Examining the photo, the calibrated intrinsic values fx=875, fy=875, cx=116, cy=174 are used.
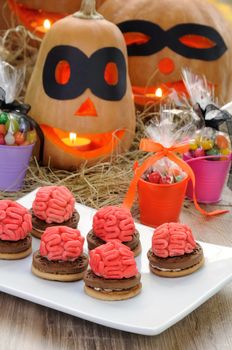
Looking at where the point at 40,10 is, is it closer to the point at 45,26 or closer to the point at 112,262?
the point at 45,26

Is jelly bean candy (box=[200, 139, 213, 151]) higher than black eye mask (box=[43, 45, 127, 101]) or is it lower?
lower

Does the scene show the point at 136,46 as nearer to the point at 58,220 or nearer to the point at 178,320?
the point at 58,220

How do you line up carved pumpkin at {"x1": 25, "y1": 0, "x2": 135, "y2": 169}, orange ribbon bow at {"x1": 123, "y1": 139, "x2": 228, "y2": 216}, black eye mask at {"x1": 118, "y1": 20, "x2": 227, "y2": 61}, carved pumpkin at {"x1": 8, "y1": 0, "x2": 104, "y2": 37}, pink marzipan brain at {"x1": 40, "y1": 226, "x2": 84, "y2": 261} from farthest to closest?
carved pumpkin at {"x1": 8, "y1": 0, "x2": 104, "y2": 37}, black eye mask at {"x1": 118, "y1": 20, "x2": 227, "y2": 61}, carved pumpkin at {"x1": 25, "y1": 0, "x2": 135, "y2": 169}, orange ribbon bow at {"x1": 123, "y1": 139, "x2": 228, "y2": 216}, pink marzipan brain at {"x1": 40, "y1": 226, "x2": 84, "y2": 261}

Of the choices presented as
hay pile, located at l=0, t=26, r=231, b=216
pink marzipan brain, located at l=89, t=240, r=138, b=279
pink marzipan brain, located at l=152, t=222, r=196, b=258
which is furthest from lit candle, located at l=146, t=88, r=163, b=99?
pink marzipan brain, located at l=89, t=240, r=138, b=279

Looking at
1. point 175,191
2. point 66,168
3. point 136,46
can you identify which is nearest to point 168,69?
point 136,46

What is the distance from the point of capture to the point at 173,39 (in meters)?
2.86

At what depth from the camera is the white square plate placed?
1655 mm

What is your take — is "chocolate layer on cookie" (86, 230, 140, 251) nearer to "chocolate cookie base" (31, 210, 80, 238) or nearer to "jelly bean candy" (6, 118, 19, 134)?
"chocolate cookie base" (31, 210, 80, 238)

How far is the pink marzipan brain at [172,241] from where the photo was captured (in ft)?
5.95

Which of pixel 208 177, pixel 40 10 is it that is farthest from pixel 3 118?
pixel 40 10

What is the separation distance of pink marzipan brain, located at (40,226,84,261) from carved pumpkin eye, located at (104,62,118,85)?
865 mm

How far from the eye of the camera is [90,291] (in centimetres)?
173

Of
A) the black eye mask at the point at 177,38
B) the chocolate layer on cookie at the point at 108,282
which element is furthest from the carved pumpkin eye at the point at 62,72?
the chocolate layer on cookie at the point at 108,282

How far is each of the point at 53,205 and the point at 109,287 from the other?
1.01ft
